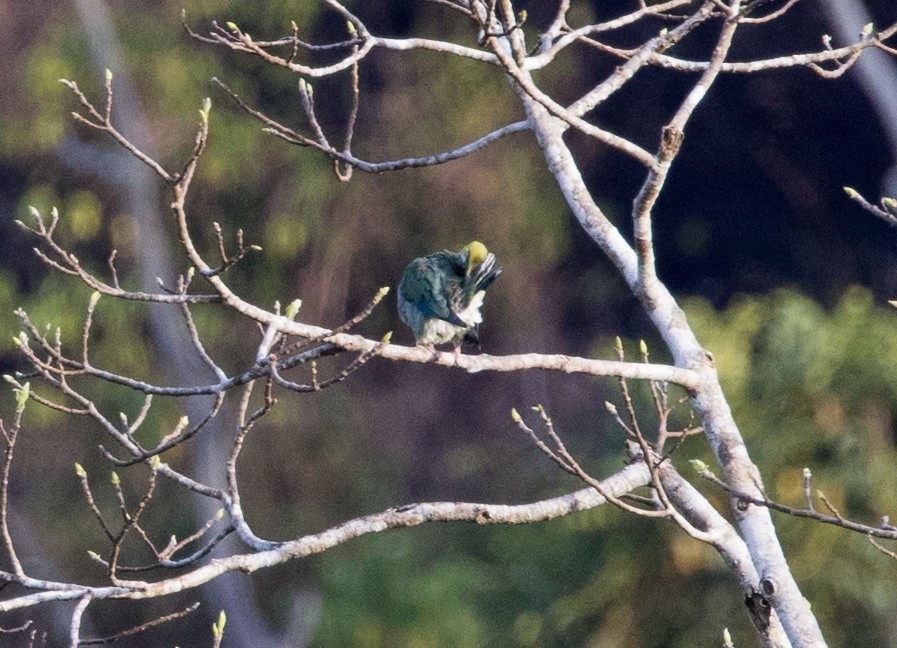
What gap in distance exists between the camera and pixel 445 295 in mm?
4125

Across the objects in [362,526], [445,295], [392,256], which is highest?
[392,256]

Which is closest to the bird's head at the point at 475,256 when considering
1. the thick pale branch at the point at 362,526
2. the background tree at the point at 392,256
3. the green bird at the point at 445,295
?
the green bird at the point at 445,295

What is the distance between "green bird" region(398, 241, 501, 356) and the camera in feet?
13.5

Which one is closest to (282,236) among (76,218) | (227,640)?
(76,218)

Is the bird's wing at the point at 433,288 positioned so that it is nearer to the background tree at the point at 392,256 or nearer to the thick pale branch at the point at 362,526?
the thick pale branch at the point at 362,526

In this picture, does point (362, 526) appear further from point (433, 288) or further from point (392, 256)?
point (392, 256)

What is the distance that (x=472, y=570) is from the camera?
10266 mm

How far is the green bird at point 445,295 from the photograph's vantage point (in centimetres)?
411

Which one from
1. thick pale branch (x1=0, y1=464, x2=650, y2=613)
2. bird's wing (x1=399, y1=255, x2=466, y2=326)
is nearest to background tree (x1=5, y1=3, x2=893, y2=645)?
bird's wing (x1=399, y1=255, x2=466, y2=326)

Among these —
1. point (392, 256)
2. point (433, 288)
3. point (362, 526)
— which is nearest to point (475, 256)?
point (433, 288)

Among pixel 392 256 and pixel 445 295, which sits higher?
pixel 392 256

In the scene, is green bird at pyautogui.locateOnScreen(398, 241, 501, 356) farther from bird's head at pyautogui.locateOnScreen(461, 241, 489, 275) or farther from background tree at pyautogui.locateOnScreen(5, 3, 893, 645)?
background tree at pyautogui.locateOnScreen(5, 3, 893, 645)

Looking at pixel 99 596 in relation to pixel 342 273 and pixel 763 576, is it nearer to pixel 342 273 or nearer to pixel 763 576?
pixel 763 576

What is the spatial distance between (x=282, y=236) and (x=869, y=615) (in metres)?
7.67
